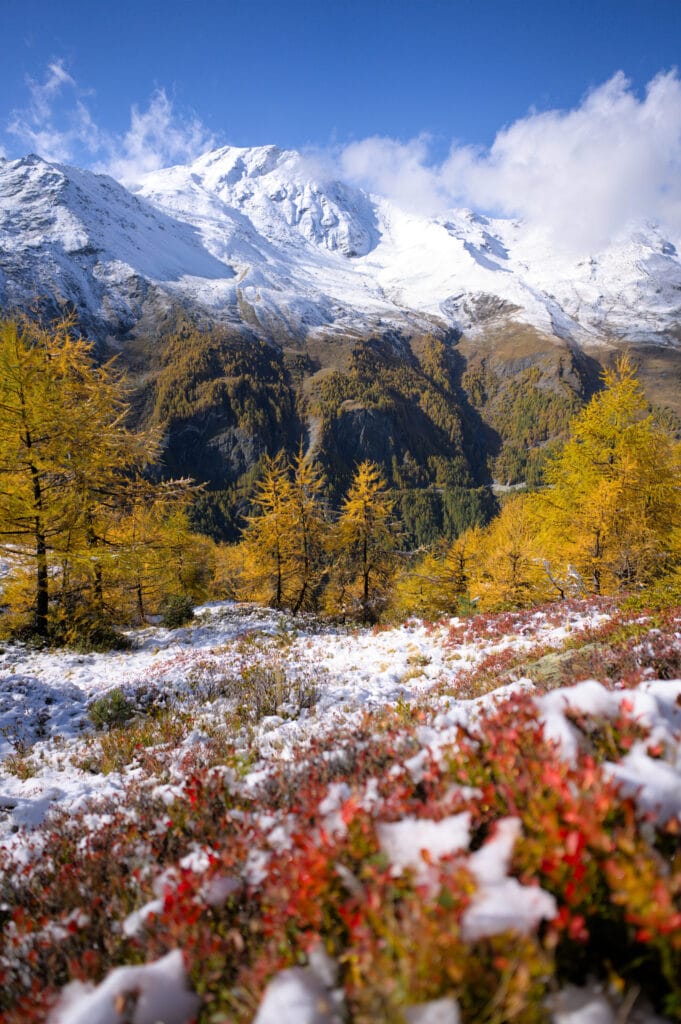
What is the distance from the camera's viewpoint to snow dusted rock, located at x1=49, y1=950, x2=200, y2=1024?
1.72m

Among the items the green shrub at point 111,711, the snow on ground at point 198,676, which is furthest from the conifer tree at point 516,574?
the green shrub at point 111,711

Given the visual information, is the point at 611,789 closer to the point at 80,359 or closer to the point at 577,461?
the point at 577,461

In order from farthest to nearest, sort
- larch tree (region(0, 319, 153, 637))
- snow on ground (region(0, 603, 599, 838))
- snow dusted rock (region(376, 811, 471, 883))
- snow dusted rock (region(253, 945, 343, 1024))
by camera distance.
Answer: larch tree (region(0, 319, 153, 637))
snow on ground (region(0, 603, 599, 838))
snow dusted rock (region(376, 811, 471, 883))
snow dusted rock (region(253, 945, 343, 1024))

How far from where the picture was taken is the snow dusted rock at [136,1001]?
172 cm

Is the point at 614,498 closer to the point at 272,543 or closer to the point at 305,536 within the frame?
the point at 305,536

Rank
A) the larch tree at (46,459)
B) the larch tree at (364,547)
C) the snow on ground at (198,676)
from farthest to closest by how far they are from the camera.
→ the larch tree at (364,547), the larch tree at (46,459), the snow on ground at (198,676)

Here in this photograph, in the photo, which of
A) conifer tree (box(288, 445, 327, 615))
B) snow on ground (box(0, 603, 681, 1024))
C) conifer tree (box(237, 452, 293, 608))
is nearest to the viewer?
snow on ground (box(0, 603, 681, 1024))

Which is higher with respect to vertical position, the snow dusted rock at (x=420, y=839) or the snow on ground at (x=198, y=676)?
the snow dusted rock at (x=420, y=839)

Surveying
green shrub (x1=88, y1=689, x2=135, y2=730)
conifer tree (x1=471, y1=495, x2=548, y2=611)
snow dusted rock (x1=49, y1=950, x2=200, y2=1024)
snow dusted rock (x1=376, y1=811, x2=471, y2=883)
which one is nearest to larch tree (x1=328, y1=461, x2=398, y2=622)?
conifer tree (x1=471, y1=495, x2=548, y2=611)

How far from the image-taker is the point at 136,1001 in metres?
1.84

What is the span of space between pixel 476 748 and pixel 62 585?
1626 centimetres

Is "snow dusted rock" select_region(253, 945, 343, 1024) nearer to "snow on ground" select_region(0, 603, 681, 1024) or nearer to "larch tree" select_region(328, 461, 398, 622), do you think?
"snow on ground" select_region(0, 603, 681, 1024)

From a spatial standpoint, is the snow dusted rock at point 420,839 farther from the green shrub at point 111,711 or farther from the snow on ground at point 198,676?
the green shrub at point 111,711

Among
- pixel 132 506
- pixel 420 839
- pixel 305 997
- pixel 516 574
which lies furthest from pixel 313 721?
pixel 516 574
